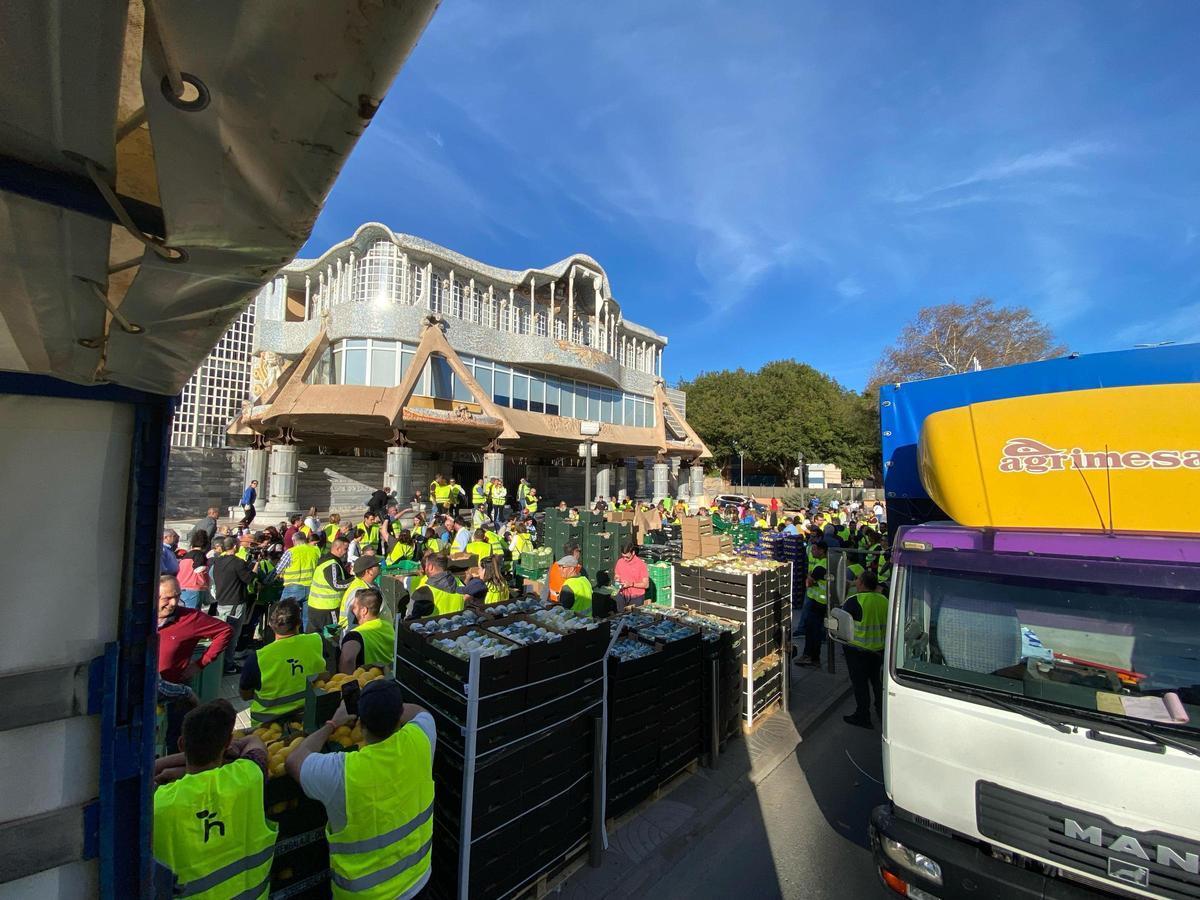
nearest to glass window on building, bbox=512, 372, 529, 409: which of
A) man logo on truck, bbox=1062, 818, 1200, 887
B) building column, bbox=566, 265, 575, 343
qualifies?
building column, bbox=566, 265, 575, 343

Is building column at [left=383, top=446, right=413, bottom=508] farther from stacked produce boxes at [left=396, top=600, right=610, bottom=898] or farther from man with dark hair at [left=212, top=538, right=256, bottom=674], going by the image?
stacked produce boxes at [left=396, top=600, right=610, bottom=898]

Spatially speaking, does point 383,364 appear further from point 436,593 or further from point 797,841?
point 797,841

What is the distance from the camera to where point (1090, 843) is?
8.75 ft

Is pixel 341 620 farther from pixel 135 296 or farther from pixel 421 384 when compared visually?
pixel 421 384

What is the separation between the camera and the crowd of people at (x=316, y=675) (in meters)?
2.41

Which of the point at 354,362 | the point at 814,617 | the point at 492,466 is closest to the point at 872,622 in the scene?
the point at 814,617

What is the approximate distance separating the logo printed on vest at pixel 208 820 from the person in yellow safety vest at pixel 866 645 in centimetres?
549

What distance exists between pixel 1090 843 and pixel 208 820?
420 cm

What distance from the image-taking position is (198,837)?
2.29 m

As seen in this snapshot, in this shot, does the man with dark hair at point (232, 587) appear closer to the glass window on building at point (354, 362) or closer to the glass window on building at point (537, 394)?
the glass window on building at point (354, 362)

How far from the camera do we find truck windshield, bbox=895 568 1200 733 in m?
2.74

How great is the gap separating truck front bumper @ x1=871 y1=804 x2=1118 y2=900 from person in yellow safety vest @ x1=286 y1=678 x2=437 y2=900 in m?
2.80

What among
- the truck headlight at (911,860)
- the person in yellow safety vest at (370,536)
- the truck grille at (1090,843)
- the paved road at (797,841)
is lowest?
the paved road at (797,841)

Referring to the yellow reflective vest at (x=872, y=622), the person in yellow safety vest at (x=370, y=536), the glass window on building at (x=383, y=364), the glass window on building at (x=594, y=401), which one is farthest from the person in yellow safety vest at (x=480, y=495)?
the yellow reflective vest at (x=872, y=622)
